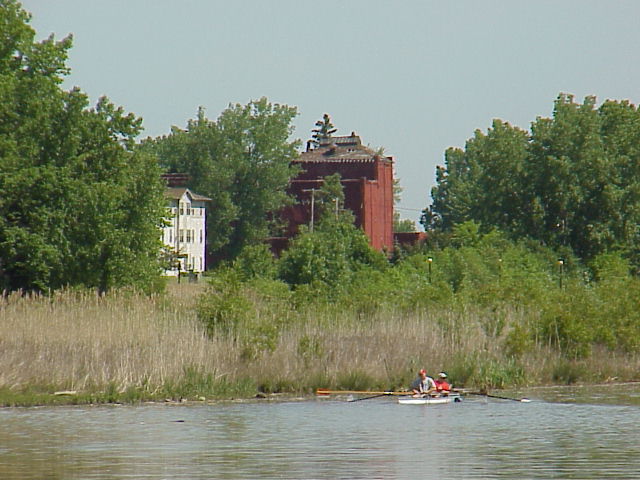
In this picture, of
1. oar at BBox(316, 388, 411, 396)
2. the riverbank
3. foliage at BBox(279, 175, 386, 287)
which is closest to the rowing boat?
oar at BBox(316, 388, 411, 396)

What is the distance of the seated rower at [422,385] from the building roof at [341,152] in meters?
83.4

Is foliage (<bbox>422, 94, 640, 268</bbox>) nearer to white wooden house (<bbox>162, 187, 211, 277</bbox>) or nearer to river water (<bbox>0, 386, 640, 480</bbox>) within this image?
white wooden house (<bbox>162, 187, 211, 277</bbox>)

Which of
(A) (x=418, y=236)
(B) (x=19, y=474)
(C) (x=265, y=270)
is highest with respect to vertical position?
(A) (x=418, y=236)

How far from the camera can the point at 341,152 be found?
4860 inches

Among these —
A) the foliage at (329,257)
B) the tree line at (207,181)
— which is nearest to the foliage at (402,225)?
the tree line at (207,181)

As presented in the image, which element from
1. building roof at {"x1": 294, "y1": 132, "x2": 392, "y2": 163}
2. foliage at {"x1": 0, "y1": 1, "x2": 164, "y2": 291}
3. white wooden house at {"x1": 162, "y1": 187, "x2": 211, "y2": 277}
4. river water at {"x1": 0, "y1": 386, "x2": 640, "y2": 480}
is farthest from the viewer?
building roof at {"x1": 294, "y1": 132, "x2": 392, "y2": 163}

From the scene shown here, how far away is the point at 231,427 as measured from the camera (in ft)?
91.5

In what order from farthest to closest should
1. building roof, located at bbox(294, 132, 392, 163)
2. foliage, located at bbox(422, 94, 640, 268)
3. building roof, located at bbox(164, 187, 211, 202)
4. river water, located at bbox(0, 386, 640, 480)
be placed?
building roof, located at bbox(294, 132, 392, 163) → building roof, located at bbox(164, 187, 211, 202) → foliage, located at bbox(422, 94, 640, 268) → river water, located at bbox(0, 386, 640, 480)

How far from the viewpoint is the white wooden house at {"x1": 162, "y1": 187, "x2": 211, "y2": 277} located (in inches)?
4523

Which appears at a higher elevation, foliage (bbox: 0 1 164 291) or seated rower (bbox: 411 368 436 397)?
foliage (bbox: 0 1 164 291)

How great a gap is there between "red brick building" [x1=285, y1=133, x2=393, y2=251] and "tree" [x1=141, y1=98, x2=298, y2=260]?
5.79 ft

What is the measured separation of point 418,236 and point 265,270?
5544 centimetres

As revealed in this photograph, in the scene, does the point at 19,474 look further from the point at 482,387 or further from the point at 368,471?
the point at 482,387

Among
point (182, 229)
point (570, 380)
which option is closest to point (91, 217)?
point (570, 380)
